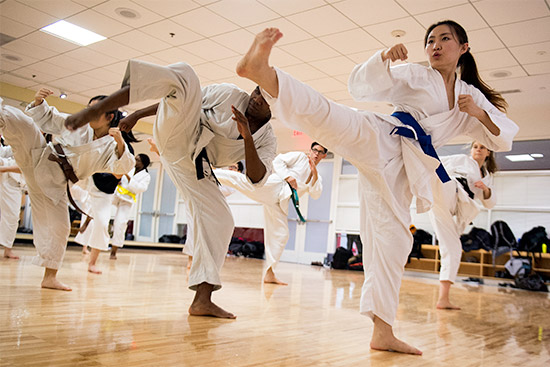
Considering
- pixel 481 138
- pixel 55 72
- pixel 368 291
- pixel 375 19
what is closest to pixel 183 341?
pixel 368 291

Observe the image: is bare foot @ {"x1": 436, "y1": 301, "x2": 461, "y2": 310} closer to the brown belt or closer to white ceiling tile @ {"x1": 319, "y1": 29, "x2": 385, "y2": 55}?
the brown belt

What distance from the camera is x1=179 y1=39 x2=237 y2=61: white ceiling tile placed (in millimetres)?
6734

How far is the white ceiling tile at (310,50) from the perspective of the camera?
634cm

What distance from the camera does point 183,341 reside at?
166 cm

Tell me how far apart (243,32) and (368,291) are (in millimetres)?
5010

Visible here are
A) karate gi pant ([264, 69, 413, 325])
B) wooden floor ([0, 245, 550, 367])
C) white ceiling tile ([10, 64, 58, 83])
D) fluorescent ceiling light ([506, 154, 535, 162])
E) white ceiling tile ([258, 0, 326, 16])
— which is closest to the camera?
wooden floor ([0, 245, 550, 367])

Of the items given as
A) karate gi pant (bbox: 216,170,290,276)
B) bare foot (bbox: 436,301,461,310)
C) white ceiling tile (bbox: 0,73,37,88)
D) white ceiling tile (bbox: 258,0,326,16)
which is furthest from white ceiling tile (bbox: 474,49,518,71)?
white ceiling tile (bbox: 0,73,37,88)

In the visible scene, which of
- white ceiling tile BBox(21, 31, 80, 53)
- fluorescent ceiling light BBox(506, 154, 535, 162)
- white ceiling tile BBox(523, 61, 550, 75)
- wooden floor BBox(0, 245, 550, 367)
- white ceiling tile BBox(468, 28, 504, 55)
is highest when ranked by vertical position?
white ceiling tile BBox(21, 31, 80, 53)

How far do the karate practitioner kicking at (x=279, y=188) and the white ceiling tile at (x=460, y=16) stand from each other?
2151 millimetres

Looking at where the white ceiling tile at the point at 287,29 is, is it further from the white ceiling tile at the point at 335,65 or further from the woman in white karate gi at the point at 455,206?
the woman in white karate gi at the point at 455,206

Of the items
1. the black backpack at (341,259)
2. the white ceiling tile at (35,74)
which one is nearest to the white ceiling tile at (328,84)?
the black backpack at (341,259)

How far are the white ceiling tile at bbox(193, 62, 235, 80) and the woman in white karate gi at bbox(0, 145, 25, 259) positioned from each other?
A: 3.43 m

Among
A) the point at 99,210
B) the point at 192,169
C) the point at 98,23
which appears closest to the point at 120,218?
the point at 99,210

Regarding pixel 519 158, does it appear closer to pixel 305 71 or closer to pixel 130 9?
pixel 305 71
